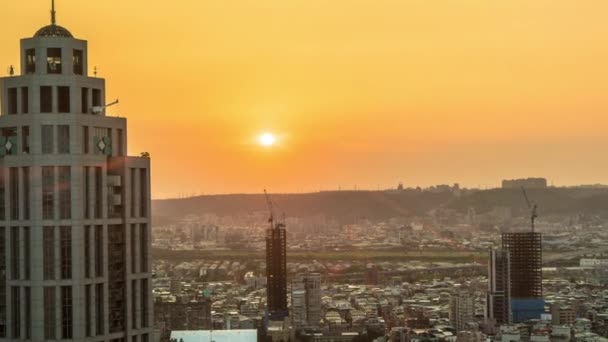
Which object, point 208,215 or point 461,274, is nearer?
point 461,274

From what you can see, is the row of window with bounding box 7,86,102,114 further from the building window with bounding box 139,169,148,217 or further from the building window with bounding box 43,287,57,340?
the building window with bounding box 43,287,57,340

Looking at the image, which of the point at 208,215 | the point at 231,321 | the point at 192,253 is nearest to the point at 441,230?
the point at 208,215

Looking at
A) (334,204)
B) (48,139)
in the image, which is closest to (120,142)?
(48,139)

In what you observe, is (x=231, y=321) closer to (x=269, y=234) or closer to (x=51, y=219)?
(x=269, y=234)

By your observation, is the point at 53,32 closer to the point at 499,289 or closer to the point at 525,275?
the point at 499,289

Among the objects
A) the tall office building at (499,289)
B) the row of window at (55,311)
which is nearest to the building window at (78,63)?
the row of window at (55,311)
